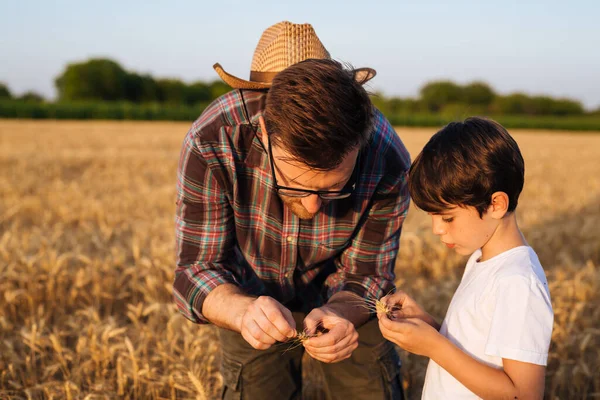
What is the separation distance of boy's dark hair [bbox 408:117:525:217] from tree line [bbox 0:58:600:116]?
67.1 meters

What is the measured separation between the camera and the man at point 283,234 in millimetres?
2244

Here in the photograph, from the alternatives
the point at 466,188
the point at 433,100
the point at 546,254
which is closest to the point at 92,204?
the point at 546,254

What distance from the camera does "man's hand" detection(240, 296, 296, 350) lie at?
195cm

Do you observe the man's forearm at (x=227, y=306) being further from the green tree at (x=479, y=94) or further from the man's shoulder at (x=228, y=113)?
the green tree at (x=479, y=94)

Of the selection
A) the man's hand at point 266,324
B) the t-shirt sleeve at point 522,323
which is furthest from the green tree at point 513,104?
the man's hand at point 266,324

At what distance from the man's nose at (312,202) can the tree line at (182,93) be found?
67041 millimetres

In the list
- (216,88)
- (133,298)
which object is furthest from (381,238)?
(216,88)

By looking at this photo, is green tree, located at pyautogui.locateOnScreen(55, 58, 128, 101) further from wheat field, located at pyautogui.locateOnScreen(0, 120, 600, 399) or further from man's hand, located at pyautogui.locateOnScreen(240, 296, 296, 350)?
man's hand, located at pyautogui.locateOnScreen(240, 296, 296, 350)

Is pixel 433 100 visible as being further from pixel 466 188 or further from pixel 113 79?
pixel 466 188

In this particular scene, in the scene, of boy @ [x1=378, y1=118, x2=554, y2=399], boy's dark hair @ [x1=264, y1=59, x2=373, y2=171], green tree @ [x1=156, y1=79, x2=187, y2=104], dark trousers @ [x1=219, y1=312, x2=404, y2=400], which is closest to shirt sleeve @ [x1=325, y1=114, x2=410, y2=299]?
dark trousers @ [x1=219, y1=312, x2=404, y2=400]

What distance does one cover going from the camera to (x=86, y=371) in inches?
116

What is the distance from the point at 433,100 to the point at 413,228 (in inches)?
2754

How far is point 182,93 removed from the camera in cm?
7106

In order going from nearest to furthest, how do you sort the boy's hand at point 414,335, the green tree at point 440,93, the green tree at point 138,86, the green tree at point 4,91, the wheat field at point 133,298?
the boy's hand at point 414,335 → the wheat field at point 133,298 → the green tree at point 4,91 → the green tree at point 440,93 → the green tree at point 138,86
